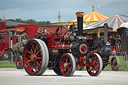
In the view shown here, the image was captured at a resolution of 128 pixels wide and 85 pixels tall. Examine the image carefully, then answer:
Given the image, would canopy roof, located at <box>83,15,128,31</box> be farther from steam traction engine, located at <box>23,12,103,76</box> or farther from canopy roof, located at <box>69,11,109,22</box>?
steam traction engine, located at <box>23,12,103,76</box>

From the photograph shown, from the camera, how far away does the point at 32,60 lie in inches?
508

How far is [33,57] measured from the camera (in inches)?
503

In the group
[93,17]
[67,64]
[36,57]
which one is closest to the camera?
[67,64]

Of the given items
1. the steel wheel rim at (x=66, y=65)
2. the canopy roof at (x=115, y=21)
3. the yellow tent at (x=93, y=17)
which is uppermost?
the yellow tent at (x=93, y=17)

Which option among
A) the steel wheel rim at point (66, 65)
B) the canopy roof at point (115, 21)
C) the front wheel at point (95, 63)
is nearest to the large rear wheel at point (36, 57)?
the steel wheel rim at point (66, 65)

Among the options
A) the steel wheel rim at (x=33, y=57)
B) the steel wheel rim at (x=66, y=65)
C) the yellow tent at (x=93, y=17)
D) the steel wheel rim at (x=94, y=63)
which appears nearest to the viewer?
the steel wheel rim at (x=66, y=65)

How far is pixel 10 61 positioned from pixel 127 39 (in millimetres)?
9411

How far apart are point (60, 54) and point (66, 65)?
1.07 meters

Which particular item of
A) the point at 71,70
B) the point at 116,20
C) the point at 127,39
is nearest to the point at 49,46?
the point at 71,70

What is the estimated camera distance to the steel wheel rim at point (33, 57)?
41.3 feet

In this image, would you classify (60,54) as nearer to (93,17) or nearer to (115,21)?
(115,21)

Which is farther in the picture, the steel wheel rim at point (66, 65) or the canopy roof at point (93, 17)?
the canopy roof at point (93, 17)

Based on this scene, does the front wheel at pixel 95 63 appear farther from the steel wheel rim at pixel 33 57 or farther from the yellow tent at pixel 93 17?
the yellow tent at pixel 93 17

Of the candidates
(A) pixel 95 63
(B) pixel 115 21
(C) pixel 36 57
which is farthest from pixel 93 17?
(C) pixel 36 57
